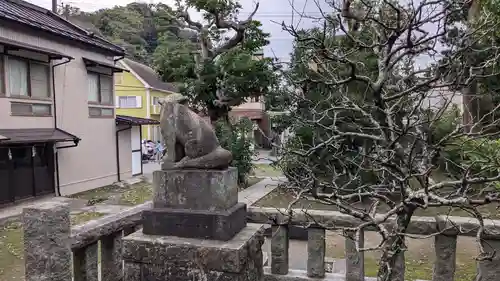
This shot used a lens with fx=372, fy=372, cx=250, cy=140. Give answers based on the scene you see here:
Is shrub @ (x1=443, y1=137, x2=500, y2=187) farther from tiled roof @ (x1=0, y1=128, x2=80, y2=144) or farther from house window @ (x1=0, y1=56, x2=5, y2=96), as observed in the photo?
house window @ (x1=0, y1=56, x2=5, y2=96)

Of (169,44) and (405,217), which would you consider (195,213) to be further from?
(169,44)

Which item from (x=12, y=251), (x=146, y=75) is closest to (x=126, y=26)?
(x=146, y=75)

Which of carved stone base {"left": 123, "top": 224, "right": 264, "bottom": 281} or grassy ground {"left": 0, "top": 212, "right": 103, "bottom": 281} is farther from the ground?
carved stone base {"left": 123, "top": 224, "right": 264, "bottom": 281}

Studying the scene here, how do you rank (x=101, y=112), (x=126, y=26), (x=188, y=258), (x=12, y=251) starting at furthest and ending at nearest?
(x=126, y=26), (x=101, y=112), (x=12, y=251), (x=188, y=258)

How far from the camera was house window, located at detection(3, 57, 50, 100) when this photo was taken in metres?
10.5

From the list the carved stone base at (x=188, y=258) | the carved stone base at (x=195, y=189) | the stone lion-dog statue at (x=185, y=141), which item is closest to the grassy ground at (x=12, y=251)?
the carved stone base at (x=188, y=258)

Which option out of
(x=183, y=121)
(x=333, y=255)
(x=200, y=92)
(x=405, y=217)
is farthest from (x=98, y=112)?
(x=405, y=217)

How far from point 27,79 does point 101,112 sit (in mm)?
3786

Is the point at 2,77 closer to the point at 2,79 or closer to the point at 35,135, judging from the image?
the point at 2,79

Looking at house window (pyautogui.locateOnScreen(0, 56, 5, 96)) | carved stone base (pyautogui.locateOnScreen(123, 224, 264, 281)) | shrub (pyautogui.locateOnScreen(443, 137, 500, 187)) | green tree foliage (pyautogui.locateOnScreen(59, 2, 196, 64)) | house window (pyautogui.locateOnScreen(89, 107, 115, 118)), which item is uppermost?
green tree foliage (pyautogui.locateOnScreen(59, 2, 196, 64))

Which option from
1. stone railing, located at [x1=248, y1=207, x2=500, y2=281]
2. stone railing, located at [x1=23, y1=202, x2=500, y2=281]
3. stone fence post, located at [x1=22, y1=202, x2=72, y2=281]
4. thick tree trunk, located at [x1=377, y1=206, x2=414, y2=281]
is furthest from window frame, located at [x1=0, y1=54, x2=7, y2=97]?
thick tree trunk, located at [x1=377, y1=206, x2=414, y2=281]

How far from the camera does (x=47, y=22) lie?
13242 mm

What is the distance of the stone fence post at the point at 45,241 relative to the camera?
2234mm

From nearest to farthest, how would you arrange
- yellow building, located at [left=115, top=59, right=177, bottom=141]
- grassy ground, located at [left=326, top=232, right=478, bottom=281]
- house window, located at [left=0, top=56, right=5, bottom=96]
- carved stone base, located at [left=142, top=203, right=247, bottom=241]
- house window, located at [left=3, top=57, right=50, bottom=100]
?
carved stone base, located at [left=142, top=203, right=247, bottom=241]
grassy ground, located at [left=326, top=232, right=478, bottom=281]
house window, located at [left=0, top=56, right=5, bottom=96]
house window, located at [left=3, top=57, right=50, bottom=100]
yellow building, located at [left=115, top=59, right=177, bottom=141]
